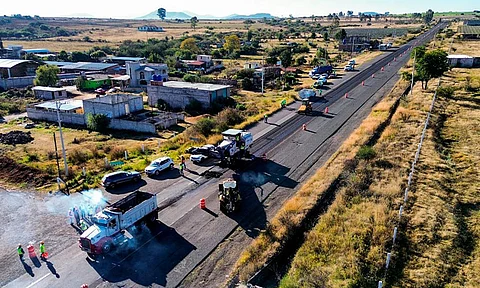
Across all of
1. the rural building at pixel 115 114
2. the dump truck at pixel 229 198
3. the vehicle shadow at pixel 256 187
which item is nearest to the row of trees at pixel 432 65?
the vehicle shadow at pixel 256 187

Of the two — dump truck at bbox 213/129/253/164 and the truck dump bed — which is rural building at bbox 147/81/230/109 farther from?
the truck dump bed

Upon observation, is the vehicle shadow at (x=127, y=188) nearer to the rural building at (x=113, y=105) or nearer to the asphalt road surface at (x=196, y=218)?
the asphalt road surface at (x=196, y=218)

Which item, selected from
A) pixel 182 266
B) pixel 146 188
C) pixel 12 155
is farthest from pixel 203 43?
pixel 182 266

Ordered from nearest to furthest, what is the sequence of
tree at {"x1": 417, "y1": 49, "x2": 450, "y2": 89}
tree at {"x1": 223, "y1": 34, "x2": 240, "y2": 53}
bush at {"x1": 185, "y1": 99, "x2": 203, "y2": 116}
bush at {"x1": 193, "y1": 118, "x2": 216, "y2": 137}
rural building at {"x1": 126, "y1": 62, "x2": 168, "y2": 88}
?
1. bush at {"x1": 193, "y1": 118, "x2": 216, "y2": 137}
2. tree at {"x1": 417, "y1": 49, "x2": 450, "y2": 89}
3. bush at {"x1": 185, "y1": 99, "x2": 203, "y2": 116}
4. rural building at {"x1": 126, "y1": 62, "x2": 168, "y2": 88}
5. tree at {"x1": 223, "y1": 34, "x2": 240, "y2": 53}

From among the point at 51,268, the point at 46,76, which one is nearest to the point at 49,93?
the point at 46,76

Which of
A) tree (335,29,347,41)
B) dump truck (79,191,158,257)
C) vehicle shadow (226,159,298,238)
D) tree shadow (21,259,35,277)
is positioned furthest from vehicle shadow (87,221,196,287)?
tree (335,29,347,41)

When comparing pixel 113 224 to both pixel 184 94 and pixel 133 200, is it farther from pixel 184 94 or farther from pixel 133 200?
pixel 184 94

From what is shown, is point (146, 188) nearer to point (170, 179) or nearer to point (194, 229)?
point (170, 179)

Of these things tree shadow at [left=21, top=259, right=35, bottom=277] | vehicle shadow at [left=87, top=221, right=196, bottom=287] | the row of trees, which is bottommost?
tree shadow at [left=21, top=259, right=35, bottom=277]
